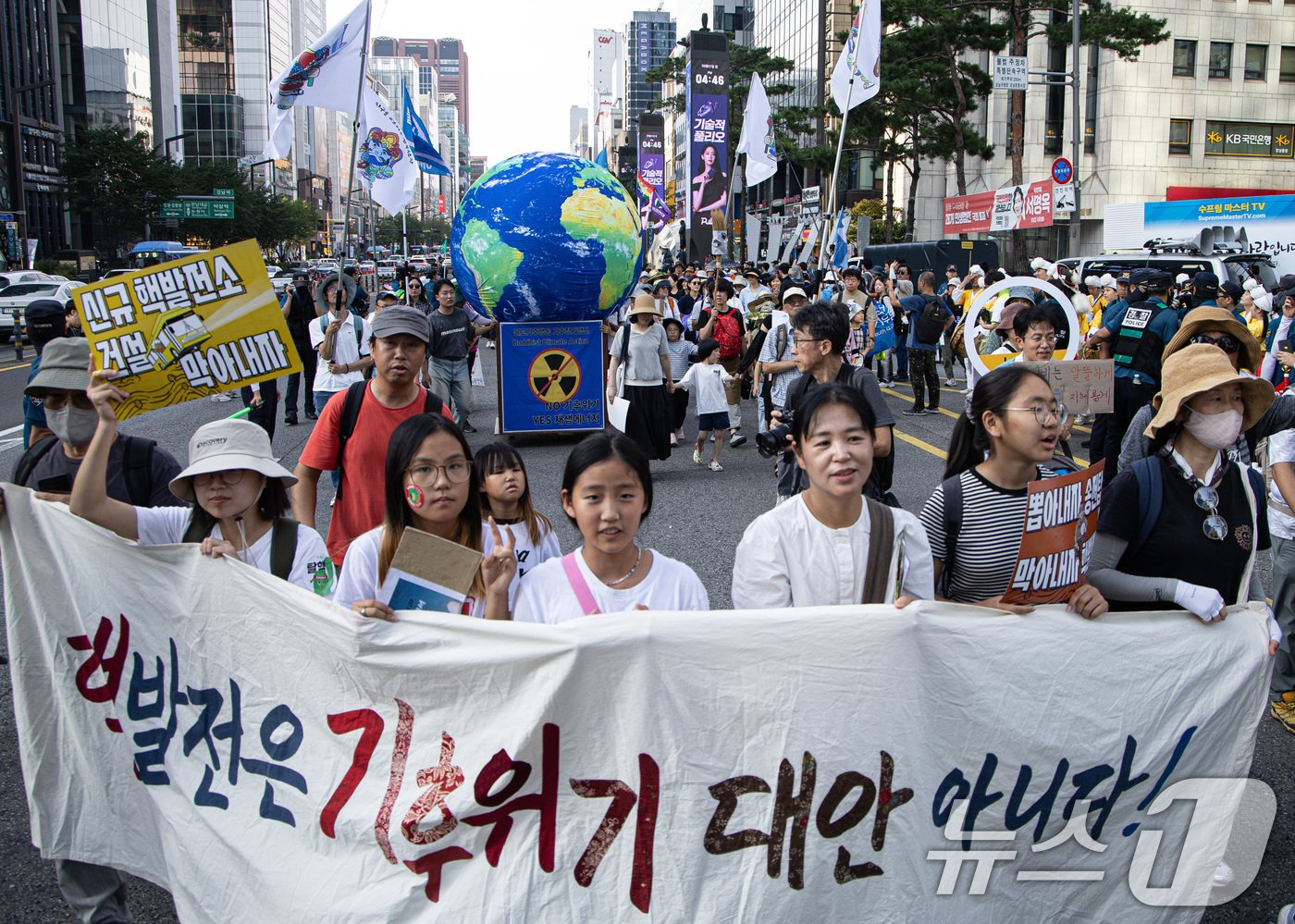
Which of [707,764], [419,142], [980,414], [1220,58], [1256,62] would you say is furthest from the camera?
[1256,62]

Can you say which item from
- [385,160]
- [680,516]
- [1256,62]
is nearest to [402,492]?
[680,516]

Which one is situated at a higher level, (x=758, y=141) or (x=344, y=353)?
(x=758, y=141)

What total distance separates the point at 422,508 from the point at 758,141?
73.0 feet

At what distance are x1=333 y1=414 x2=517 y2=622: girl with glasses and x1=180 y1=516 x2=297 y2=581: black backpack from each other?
6.4 inches

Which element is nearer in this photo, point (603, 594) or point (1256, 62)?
point (603, 594)

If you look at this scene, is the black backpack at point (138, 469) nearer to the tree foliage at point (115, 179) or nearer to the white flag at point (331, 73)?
the white flag at point (331, 73)

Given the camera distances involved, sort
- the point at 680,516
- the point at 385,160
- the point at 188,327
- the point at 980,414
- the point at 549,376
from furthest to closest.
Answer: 1. the point at 385,160
2. the point at 549,376
3. the point at 680,516
4. the point at 188,327
5. the point at 980,414

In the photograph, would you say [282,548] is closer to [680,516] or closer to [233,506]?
[233,506]

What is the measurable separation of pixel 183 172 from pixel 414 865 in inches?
2312

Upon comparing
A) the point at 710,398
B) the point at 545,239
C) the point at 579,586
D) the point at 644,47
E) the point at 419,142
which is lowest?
the point at 710,398

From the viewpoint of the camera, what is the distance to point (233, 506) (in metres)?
3.13

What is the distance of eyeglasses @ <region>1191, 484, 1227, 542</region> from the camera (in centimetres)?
320

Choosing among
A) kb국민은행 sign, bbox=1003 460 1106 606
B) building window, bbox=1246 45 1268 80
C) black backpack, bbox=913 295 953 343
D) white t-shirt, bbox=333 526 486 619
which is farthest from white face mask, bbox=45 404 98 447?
building window, bbox=1246 45 1268 80

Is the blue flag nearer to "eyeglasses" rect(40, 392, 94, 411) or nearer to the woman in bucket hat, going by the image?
"eyeglasses" rect(40, 392, 94, 411)
